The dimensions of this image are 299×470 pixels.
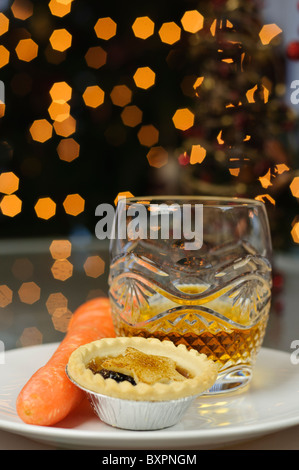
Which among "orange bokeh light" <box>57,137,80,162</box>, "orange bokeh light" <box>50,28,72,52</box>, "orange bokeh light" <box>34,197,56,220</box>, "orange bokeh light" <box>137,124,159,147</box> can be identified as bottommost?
"orange bokeh light" <box>34,197,56,220</box>

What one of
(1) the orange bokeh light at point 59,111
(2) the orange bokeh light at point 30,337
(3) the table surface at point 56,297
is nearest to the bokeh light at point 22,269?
(3) the table surface at point 56,297

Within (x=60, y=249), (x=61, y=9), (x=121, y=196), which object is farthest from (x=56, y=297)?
(x=61, y=9)


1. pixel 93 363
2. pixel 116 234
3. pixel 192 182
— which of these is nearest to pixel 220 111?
pixel 192 182

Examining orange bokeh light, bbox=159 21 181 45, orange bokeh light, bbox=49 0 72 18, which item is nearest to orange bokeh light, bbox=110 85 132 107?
orange bokeh light, bbox=159 21 181 45

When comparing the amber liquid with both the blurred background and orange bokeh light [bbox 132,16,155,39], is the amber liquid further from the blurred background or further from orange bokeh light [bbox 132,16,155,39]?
orange bokeh light [bbox 132,16,155,39]

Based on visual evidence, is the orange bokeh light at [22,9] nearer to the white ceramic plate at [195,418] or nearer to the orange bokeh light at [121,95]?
the orange bokeh light at [121,95]
